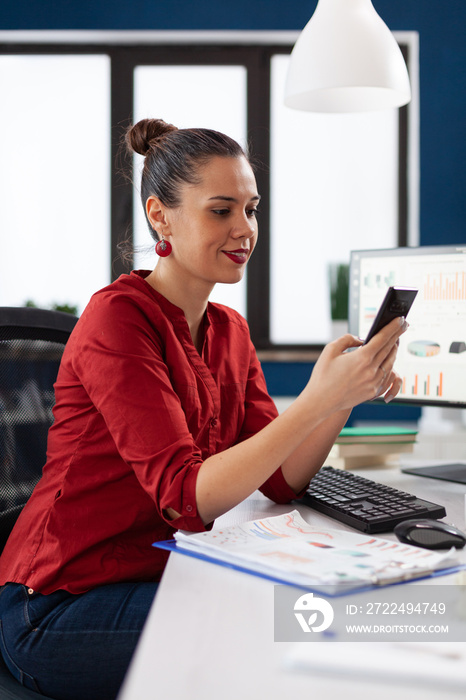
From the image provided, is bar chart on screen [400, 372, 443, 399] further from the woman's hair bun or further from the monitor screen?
the woman's hair bun

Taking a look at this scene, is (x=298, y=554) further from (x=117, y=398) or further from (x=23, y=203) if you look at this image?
(x=23, y=203)

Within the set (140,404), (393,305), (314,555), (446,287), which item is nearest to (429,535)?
(314,555)

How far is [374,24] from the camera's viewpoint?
5.33 feet

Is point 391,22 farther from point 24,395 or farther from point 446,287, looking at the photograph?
point 24,395

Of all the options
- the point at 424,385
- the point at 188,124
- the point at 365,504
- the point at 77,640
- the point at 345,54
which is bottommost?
the point at 77,640

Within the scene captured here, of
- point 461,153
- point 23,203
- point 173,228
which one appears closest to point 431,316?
point 173,228

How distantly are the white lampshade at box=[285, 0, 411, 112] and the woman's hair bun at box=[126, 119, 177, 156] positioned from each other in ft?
1.56

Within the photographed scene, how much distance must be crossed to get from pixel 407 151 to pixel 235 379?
2398mm

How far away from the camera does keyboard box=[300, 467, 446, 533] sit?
0.94m

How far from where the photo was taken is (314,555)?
746mm

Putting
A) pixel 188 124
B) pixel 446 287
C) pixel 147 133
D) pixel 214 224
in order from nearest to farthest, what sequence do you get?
1. pixel 214 224
2. pixel 147 133
3. pixel 446 287
4. pixel 188 124

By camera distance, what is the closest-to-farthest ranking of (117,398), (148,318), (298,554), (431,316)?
(298,554) → (117,398) → (148,318) → (431,316)

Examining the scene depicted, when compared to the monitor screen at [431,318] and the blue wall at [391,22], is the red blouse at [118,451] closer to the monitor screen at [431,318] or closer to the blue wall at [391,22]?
the monitor screen at [431,318]

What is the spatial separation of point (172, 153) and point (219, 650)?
35.2 inches
